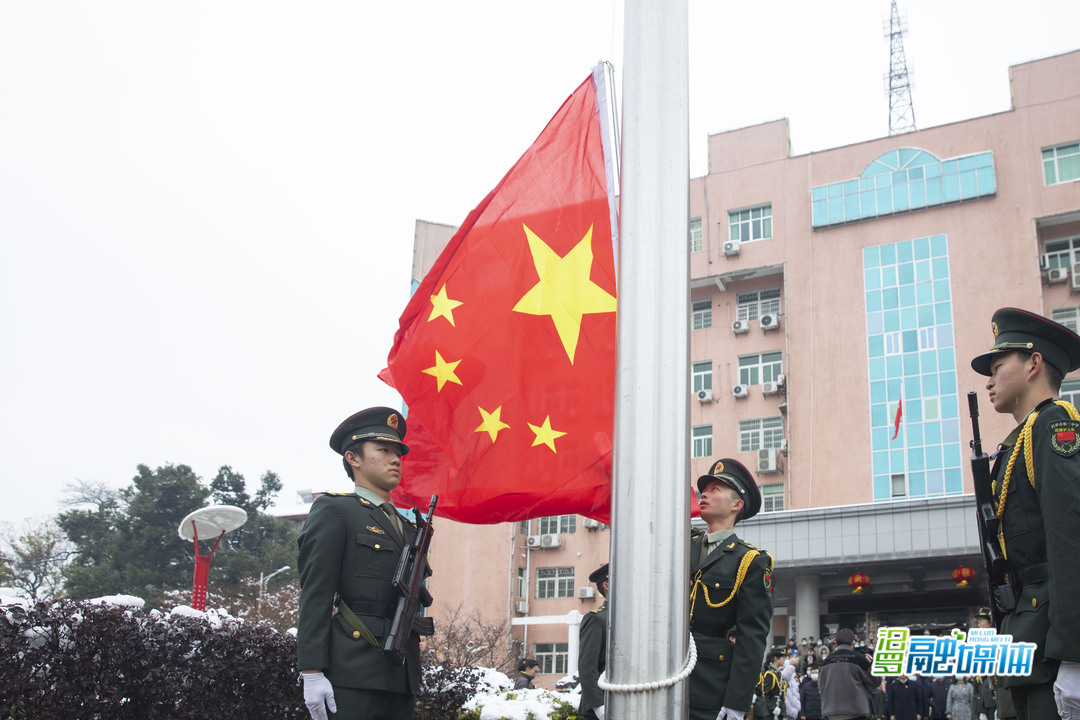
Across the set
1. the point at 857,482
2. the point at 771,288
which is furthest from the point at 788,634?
the point at 771,288

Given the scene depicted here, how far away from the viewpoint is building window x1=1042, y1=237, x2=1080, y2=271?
94.1 feet

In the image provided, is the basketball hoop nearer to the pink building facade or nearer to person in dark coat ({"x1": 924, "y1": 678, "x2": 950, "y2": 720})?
person in dark coat ({"x1": 924, "y1": 678, "x2": 950, "y2": 720})

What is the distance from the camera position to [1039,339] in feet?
11.9

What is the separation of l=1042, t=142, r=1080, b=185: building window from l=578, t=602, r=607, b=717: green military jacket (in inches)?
1095

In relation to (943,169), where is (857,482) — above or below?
below

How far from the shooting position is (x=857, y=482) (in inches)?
1129

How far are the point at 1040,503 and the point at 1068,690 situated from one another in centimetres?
62

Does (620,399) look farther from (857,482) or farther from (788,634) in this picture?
(788,634)

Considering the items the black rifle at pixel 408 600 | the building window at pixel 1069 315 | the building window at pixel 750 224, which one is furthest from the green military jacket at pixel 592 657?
the building window at pixel 750 224

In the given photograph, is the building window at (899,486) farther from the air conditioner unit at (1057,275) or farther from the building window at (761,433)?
the air conditioner unit at (1057,275)

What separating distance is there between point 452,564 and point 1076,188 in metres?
23.7

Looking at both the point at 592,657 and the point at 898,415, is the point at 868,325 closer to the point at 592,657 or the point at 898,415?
the point at 898,415

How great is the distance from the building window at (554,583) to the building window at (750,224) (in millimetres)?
12931

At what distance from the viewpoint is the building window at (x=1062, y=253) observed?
94.1ft
